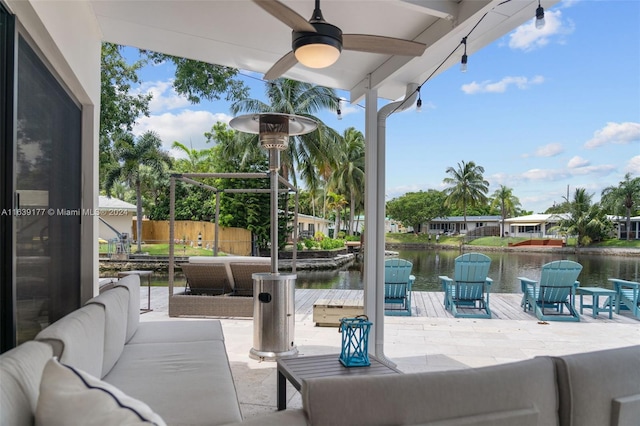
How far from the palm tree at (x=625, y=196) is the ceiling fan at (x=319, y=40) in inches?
1450

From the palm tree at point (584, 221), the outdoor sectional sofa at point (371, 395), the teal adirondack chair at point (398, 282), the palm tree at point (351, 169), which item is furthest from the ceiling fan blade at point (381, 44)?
the palm tree at point (584, 221)

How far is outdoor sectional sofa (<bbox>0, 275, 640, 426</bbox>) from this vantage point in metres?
0.97

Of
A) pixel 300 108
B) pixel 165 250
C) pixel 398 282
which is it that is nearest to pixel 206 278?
pixel 398 282

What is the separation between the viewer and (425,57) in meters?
3.58

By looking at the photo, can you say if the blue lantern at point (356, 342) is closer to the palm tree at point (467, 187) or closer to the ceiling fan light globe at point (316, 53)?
the ceiling fan light globe at point (316, 53)

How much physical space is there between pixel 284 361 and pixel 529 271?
70.5ft

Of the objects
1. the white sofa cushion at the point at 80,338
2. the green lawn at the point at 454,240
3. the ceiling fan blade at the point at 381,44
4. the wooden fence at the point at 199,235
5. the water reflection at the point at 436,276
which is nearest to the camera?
the white sofa cushion at the point at 80,338

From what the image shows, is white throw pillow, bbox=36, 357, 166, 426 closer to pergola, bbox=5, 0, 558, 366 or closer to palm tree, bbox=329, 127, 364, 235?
pergola, bbox=5, 0, 558, 366

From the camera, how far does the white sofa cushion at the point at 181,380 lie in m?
1.68

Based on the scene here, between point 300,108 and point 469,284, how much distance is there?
12623 mm

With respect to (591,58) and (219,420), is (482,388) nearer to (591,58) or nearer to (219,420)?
(219,420)

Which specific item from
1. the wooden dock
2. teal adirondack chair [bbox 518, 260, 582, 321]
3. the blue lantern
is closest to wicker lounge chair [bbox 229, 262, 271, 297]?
the wooden dock

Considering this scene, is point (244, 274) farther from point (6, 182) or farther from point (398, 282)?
point (6, 182)

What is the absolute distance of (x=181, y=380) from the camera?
206cm
